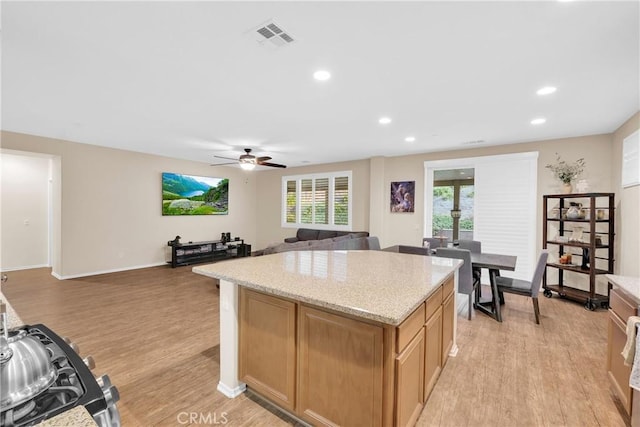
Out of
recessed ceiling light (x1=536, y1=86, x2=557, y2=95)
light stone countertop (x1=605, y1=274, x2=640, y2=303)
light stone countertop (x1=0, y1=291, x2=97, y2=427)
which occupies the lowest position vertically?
light stone countertop (x1=605, y1=274, x2=640, y2=303)

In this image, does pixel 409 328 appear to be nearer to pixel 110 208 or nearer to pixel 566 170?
pixel 566 170

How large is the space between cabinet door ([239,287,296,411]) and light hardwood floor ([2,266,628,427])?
0.65ft

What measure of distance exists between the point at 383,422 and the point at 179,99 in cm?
357

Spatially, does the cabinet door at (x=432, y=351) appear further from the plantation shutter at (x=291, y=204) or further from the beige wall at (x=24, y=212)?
the beige wall at (x=24, y=212)

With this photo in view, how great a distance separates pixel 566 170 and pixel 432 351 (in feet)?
14.6

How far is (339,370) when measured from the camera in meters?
1.64

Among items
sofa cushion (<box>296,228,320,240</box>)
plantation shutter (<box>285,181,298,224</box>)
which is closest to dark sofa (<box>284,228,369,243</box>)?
sofa cushion (<box>296,228,320,240</box>)

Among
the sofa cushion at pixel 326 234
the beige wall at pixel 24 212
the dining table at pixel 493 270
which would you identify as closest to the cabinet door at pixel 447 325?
the dining table at pixel 493 270

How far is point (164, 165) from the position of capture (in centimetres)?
681

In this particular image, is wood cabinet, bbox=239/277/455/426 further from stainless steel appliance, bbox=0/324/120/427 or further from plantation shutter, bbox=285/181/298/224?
plantation shutter, bbox=285/181/298/224

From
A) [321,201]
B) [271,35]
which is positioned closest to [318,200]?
[321,201]

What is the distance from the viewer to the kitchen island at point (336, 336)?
1.50 meters

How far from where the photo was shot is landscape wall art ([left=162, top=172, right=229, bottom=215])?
6883 millimetres

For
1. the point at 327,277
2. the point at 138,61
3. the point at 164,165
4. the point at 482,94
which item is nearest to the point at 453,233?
the point at 482,94
